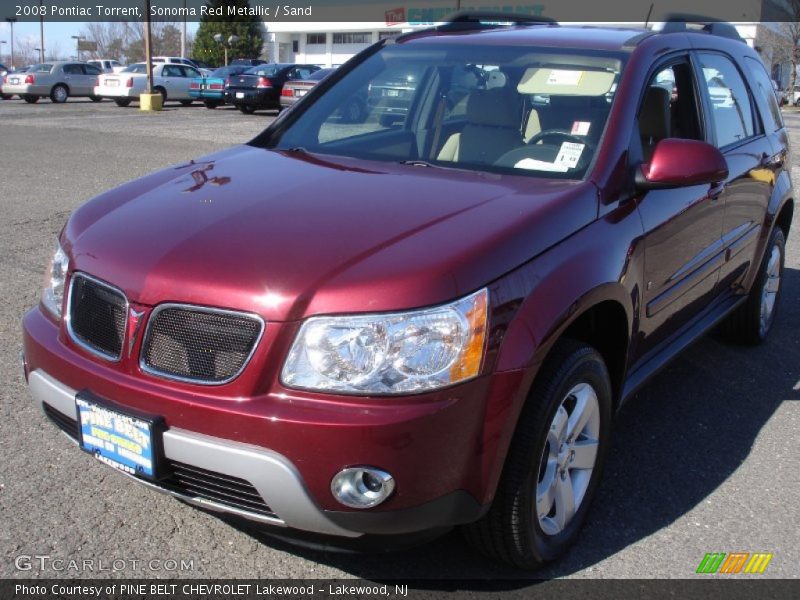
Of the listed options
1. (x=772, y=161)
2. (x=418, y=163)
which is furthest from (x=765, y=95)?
(x=418, y=163)

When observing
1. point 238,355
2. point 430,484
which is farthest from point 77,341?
point 430,484

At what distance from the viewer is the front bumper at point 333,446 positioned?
232 cm

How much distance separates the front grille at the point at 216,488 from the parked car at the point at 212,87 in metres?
24.6

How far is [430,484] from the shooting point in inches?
94.4

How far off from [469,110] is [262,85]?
21634mm

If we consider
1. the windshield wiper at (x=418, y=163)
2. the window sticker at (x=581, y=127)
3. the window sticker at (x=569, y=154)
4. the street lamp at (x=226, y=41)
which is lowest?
the windshield wiper at (x=418, y=163)

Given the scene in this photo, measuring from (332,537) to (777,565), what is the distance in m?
1.65

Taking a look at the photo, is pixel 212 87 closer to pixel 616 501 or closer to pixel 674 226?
pixel 674 226

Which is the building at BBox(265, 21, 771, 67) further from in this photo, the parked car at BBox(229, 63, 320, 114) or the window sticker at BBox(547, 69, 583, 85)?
the window sticker at BBox(547, 69, 583, 85)

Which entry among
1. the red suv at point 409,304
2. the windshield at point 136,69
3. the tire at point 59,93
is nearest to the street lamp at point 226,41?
the tire at point 59,93

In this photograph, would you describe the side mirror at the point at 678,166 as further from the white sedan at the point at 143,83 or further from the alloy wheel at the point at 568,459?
the white sedan at the point at 143,83

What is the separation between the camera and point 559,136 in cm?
348

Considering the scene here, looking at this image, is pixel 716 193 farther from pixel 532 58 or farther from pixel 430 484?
pixel 430 484

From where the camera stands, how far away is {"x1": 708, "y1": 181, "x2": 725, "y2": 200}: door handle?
3975 mm
